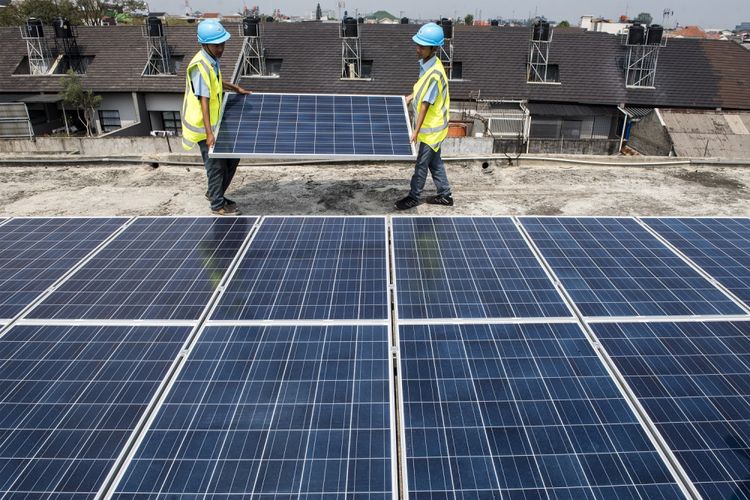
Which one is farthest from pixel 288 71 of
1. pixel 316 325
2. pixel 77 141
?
pixel 316 325

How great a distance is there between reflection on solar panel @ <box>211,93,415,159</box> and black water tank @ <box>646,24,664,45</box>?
27.3m

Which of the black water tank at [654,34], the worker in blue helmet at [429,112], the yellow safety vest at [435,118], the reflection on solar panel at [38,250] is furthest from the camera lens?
the black water tank at [654,34]

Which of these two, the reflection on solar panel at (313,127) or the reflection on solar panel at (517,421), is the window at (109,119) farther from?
Result: the reflection on solar panel at (517,421)

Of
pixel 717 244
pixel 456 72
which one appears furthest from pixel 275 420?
pixel 456 72

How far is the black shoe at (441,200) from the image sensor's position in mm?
9328

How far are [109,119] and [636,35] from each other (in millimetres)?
32691

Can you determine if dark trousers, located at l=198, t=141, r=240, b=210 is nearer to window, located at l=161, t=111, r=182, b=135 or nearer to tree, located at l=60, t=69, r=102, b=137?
tree, located at l=60, t=69, r=102, b=137

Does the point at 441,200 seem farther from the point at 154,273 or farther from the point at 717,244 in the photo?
the point at 154,273

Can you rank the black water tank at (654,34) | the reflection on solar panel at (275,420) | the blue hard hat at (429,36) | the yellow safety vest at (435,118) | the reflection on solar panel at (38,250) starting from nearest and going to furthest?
the reflection on solar panel at (275,420) < the reflection on solar panel at (38,250) < the blue hard hat at (429,36) < the yellow safety vest at (435,118) < the black water tank at (654,34)

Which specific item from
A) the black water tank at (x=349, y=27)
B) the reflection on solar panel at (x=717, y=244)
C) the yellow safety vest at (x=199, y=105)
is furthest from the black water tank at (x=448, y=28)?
the reflection on solar panel at (x=717, y=244)

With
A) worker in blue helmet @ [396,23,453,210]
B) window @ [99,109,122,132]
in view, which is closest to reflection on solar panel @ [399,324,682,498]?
worker in blue helmet @ [396,23,453,210]

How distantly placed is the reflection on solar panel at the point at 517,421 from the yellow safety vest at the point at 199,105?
5.70 m

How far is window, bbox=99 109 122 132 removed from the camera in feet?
Answer: 105

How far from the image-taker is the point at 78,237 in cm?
588
